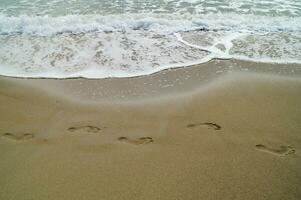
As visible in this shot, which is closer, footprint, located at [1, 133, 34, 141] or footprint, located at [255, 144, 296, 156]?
footprint, located at [255, 144, 296, 156]

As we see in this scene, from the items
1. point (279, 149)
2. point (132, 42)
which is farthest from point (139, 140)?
point (132, 42)

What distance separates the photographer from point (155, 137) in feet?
12.8

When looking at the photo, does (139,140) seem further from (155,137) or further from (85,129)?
(85,129)

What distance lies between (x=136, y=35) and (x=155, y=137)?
4.09 m

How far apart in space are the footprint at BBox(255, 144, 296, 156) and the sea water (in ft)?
8.96

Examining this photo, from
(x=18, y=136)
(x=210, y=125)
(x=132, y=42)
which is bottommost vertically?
(x=18, y=136)

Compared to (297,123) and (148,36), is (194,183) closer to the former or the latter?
(297,123)

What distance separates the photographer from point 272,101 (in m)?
4.78

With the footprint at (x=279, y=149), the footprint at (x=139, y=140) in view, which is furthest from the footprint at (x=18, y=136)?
the footprint at (x=279, y=149)

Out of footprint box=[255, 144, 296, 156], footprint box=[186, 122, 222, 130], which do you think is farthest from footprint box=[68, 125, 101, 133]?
footprint box=[255, 144, 296, 156]

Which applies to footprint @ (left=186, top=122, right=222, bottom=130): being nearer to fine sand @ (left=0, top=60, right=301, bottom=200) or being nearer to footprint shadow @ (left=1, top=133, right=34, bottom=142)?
fine sand @ (left=0, top=60, right=301, bottom=200)

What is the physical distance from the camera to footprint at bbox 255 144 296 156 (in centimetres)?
361

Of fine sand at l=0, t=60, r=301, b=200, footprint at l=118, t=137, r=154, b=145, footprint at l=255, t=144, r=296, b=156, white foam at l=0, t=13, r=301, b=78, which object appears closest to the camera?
fine sand at l=0, t=60, r=301, b=200

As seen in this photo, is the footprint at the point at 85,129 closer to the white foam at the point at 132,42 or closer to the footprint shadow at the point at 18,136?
the footprint shadow at the point at 18,136
